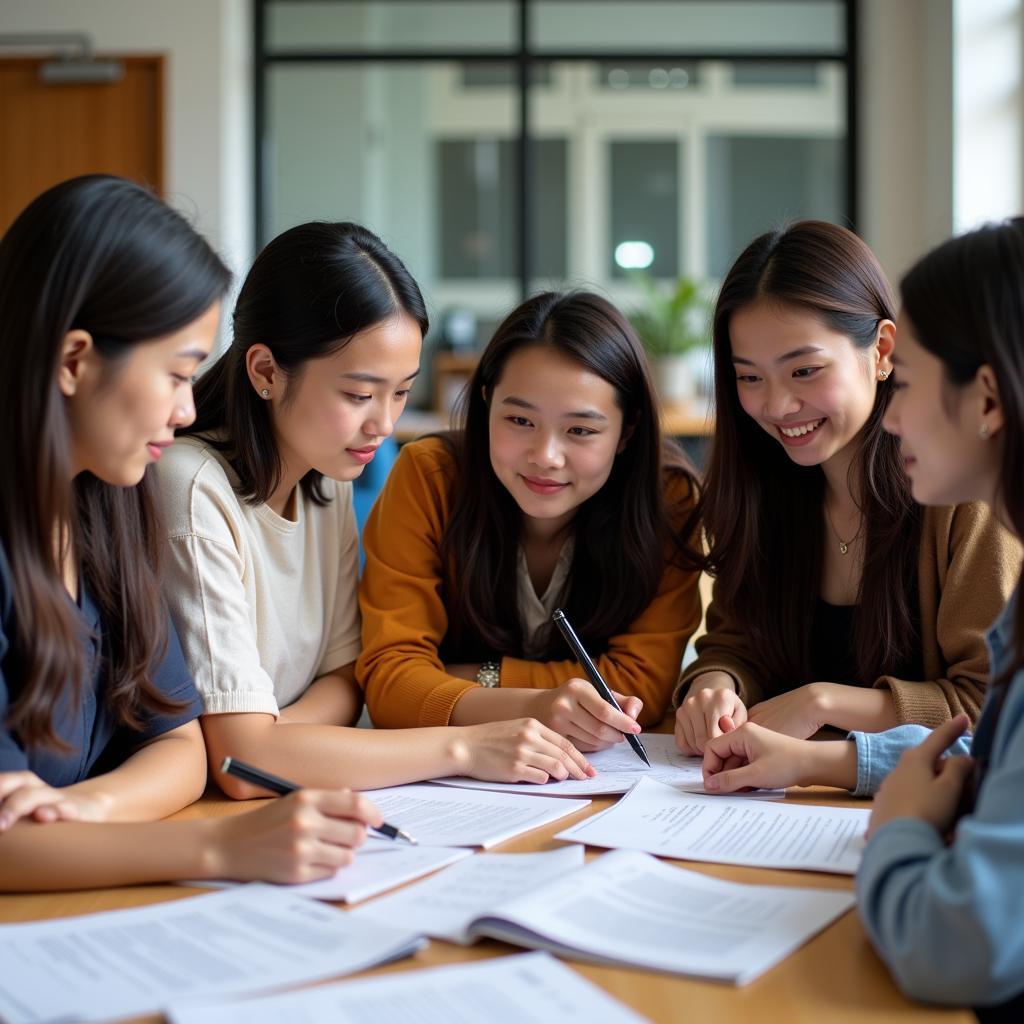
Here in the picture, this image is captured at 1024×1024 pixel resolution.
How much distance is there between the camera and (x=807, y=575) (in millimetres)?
1642

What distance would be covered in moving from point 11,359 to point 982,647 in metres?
1.08

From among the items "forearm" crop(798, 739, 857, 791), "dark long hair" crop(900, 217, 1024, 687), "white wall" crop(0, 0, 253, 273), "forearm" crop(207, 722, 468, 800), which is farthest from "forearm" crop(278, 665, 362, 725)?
"white wall" crop(0, 0, 253, 273)

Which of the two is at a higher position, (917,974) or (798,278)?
(798,278)

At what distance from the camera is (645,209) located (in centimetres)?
558

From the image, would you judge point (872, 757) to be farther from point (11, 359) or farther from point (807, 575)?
point (11, 359)

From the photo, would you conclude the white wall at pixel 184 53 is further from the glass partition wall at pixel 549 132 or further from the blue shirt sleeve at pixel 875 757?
the blue shirt sleeve at pixel 875 757

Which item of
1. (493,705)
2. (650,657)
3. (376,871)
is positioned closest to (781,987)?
(376,871)

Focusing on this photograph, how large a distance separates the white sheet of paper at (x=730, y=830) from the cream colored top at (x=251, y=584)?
43 centimetres

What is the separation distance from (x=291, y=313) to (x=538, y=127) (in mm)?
4233

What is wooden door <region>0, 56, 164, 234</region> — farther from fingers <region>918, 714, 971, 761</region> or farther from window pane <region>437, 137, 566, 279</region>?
fingers <region>918, 714, 971, 761</region>

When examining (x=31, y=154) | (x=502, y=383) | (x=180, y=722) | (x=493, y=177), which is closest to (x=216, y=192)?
(x=31, y=154)

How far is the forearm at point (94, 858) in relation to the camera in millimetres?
990

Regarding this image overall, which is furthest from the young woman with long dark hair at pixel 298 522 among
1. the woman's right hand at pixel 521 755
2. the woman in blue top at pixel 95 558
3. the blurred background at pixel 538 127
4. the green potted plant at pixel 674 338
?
the green potted plant at pixel 674 338

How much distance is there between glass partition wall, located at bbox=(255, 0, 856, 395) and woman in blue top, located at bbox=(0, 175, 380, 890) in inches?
168
